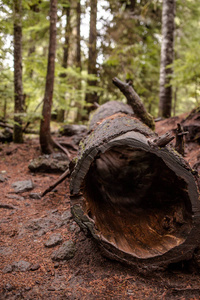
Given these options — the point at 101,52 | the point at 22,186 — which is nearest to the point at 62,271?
the point at 22,186

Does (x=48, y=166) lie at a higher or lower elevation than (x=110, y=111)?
lower

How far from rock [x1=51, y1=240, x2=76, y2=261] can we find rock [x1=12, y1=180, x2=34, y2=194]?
86.3 inches

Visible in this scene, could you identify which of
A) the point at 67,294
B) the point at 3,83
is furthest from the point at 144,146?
the point at 3,83

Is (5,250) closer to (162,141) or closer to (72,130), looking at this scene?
(162,141)

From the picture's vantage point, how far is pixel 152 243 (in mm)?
2590

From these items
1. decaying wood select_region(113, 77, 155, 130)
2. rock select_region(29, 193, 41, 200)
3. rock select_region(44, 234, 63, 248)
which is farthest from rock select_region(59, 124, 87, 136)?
rock select_region(44, 234, 63, 248)

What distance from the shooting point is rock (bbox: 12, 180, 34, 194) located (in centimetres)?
466

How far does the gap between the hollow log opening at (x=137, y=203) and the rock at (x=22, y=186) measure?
1846 mm

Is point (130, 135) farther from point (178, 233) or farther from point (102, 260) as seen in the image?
point (102, 260)

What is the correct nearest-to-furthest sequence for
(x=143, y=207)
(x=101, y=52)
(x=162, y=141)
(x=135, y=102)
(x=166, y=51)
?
(x=162, y=141) < (x=143, y=207) < (x=135, y=102) < (x=166, y=51) < (x=101, y=52)

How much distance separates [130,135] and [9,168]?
465cm

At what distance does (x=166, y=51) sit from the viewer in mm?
8469

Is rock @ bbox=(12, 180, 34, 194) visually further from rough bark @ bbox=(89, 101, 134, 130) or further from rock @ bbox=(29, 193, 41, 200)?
rough bark @ bbox=(89, 101, 134, 130)

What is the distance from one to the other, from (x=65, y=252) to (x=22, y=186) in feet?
8.14
